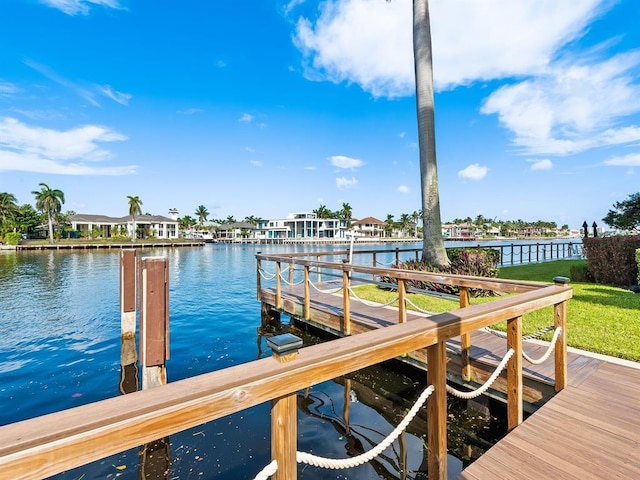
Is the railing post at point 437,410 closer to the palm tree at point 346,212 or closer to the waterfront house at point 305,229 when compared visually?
the waterfront house at point 305,229

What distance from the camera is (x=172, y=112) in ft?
73.2

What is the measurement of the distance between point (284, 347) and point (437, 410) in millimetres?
1329

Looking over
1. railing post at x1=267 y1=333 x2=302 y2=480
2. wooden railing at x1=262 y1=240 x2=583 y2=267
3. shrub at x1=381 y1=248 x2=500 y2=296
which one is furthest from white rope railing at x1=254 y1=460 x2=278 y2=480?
shrub at x1=381 y1=248 x2=500 y2=296

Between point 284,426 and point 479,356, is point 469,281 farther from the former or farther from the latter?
point 284,426

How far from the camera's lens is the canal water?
341 cm

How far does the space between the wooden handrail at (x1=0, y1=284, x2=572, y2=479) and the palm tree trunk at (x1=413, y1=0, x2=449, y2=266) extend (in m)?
8.35

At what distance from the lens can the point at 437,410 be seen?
204cm

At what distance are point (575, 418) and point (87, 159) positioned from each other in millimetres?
40520

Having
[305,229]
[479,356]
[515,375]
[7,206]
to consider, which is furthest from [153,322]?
[305,229]

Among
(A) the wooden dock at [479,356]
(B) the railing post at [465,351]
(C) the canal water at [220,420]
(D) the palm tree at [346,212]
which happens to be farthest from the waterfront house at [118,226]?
(B) the railing post at [465,351]

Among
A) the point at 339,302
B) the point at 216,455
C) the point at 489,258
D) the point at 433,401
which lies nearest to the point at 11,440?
the point at 433,401

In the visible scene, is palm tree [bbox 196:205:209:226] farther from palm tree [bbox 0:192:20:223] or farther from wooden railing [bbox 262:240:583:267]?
wooden railing [bbox 262:240:583:267]

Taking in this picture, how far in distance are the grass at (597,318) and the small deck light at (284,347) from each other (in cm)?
509

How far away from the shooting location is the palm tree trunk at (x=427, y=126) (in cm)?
970
